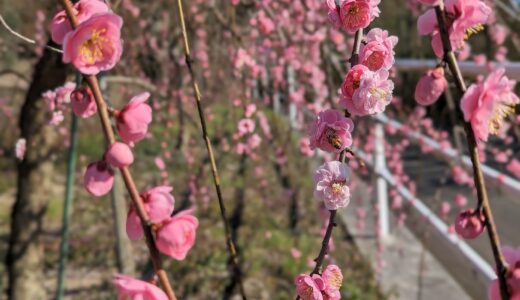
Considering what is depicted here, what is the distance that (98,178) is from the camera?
644 mm

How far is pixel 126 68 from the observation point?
466 centimetres

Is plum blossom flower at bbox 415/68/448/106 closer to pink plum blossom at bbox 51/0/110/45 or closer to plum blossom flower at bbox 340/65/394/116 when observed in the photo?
plum blossom flower at bbox 340/65/394/116

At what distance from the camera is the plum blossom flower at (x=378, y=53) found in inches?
31.8

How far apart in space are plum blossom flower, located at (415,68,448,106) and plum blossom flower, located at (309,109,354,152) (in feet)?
0.51

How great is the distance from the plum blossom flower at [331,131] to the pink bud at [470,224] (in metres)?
0.23

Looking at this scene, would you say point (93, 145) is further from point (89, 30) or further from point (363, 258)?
point (89, 30)

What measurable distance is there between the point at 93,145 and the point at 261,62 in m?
3.87

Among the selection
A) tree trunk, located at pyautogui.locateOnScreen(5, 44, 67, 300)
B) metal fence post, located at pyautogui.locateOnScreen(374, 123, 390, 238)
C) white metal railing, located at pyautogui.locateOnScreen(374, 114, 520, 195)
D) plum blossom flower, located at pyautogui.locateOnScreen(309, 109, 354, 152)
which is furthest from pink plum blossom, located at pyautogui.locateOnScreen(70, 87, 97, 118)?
metal fence post, located at pyautogui.locateOnScreen(374, 123, 390, 238)

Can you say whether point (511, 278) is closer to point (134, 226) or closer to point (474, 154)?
point (474, 154)

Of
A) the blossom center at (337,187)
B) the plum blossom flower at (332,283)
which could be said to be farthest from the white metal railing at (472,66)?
the plum blossom flower at (332,283)

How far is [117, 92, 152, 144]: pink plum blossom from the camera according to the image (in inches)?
25.9

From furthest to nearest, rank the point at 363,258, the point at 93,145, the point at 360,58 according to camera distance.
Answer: the point at 93,145 → the point at 363,258 → the point at 360,58

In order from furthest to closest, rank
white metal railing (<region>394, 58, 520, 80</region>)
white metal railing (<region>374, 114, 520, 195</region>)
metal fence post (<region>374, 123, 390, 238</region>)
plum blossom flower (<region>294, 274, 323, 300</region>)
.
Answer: metal fence post (<region>374, 123, 390, 238</region>) < white metal railing (<region>374, 114, 520, 195</region>) < white metal railing (<region>394, 58, 520, 80</region>) < plum blossom flower (<region>294, 274, 323, 300</region>)

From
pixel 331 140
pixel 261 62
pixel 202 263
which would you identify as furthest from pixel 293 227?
pixel 331 140
